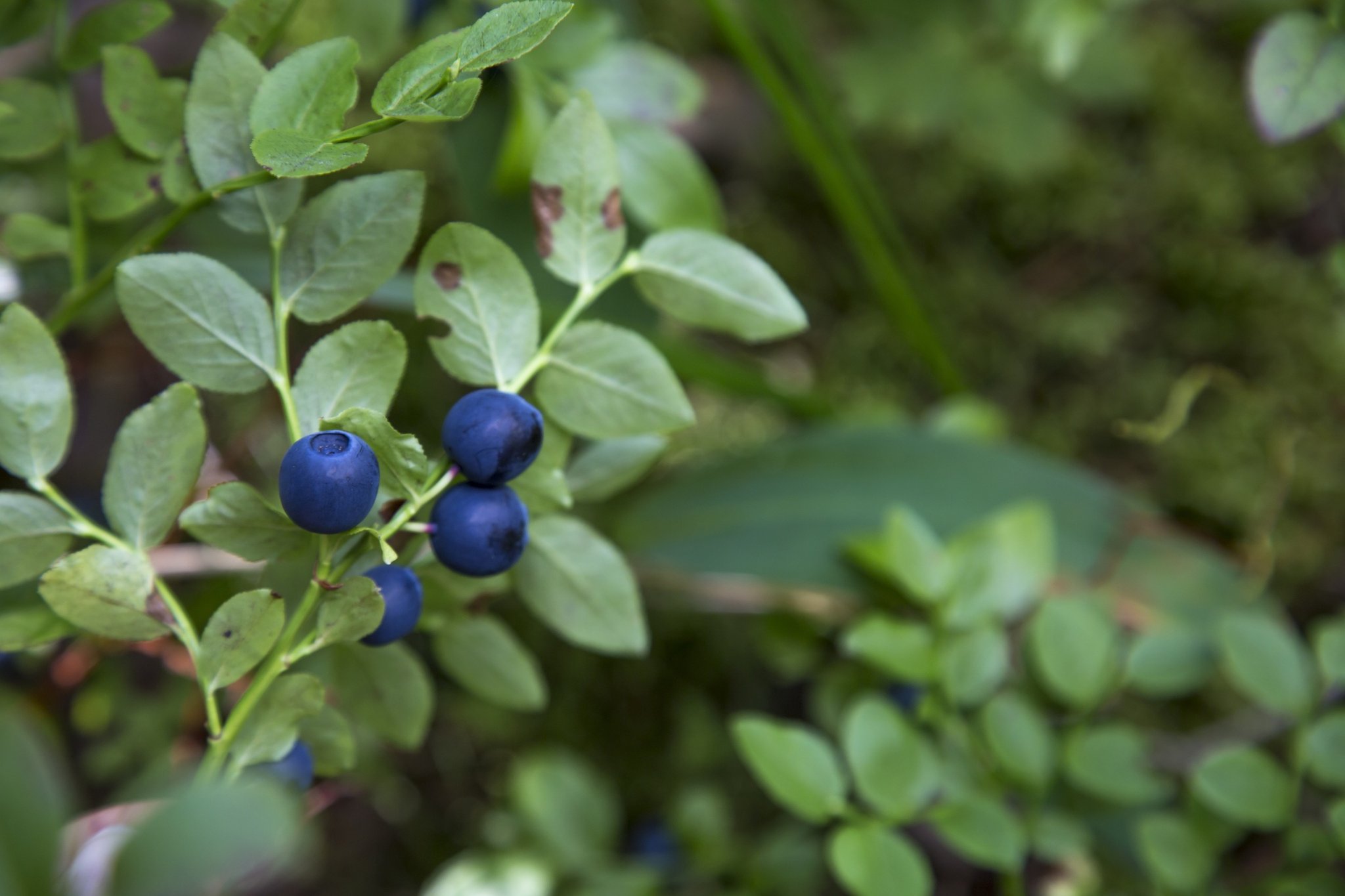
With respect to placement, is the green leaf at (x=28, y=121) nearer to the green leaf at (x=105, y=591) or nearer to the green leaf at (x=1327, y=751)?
the green leaf at (x=105, y=591)

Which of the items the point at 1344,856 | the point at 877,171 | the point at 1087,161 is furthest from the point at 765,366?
the point at 1344,856

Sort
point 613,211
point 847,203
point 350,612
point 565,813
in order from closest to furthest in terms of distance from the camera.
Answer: point 350,612 < point 613,211 < point 565,813 < point 847,203

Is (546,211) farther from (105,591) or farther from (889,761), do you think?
(889,761)

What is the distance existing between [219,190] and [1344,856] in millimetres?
783

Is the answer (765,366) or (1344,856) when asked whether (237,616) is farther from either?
(765,366)

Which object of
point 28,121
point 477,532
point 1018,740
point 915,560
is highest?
point 28,121

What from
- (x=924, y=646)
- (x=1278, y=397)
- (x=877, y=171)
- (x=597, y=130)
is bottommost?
(x=1278, y=397)

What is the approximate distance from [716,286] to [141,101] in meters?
0.28

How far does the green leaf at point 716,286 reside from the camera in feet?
1.42

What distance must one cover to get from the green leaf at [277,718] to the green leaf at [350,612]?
0.06 ft

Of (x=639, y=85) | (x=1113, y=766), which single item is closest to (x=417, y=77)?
(x=639, y=85)

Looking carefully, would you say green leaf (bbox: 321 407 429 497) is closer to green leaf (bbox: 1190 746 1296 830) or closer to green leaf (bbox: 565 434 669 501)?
green leaf (bbox: 565 434 669 501)

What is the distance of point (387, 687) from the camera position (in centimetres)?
45

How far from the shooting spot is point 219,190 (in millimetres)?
382
